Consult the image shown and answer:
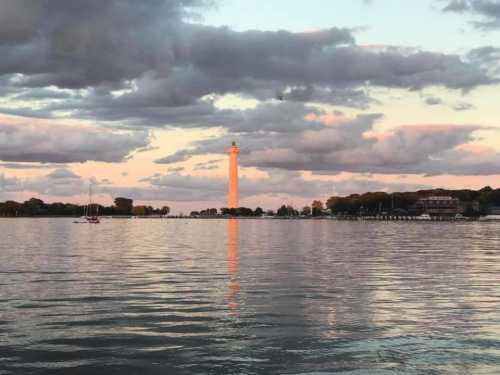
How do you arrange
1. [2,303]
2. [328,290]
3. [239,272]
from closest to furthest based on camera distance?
1. [2,303]
2. [328,290]
3. [239,272]

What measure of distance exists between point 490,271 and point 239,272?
65.8 feet

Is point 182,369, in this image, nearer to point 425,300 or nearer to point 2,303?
point 2,303

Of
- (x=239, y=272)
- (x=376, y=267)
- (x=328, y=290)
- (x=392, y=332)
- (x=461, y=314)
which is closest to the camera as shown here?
(x=392, y=332)

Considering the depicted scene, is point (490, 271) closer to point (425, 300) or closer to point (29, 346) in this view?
point (425, 300)

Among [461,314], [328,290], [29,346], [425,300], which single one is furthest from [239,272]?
[29,346]

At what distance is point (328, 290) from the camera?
43.2 meters

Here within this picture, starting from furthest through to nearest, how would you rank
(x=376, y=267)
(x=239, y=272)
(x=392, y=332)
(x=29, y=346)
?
1. (x=376, y=267)
2. (x=239, y=272)
3. (x=392, y=332)
4. (x=29, y=346)

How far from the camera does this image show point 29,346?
2523cm

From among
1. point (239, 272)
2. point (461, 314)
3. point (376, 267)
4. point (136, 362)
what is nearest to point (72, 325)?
point (136, 362)

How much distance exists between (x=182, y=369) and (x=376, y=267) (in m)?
41.3

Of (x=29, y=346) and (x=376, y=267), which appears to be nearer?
(x=29, y=346)

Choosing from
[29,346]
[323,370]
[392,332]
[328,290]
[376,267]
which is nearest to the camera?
[323,370]

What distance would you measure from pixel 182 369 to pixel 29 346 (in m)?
6.53

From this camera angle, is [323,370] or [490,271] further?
[490,271]
